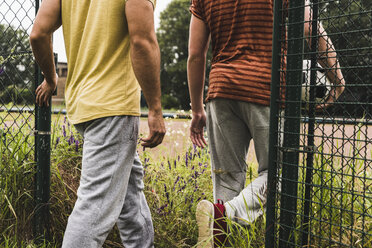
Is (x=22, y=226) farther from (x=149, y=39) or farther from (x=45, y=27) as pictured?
(x=149, y=39)

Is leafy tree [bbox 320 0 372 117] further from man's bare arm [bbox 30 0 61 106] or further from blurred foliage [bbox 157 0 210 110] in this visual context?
blurred foliage [bbox 157 0 210 110]

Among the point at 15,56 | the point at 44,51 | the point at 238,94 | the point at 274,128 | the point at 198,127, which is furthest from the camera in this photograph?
the point at 15,56

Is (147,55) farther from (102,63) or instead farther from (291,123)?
(291,123)

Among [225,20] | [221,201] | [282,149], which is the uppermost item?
[225,20]

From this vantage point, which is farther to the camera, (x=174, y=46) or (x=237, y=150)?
(x=174, y=46)

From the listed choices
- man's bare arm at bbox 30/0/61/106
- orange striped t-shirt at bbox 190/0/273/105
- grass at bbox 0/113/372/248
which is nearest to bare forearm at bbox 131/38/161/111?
man's bare arm at bbox 30/0/61/106

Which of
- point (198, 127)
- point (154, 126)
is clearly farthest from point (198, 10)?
point (154, 126)

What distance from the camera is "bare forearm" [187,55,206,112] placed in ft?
9.02

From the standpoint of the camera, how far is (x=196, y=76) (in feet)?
9.08

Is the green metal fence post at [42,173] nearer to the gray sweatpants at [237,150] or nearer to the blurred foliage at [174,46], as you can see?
the gray sweatpants at [237,150]

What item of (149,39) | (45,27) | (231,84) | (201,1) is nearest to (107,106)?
(149,39)

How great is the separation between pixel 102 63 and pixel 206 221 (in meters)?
1.01

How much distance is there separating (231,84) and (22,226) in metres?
1.68

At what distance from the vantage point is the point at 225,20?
99.3 inches
